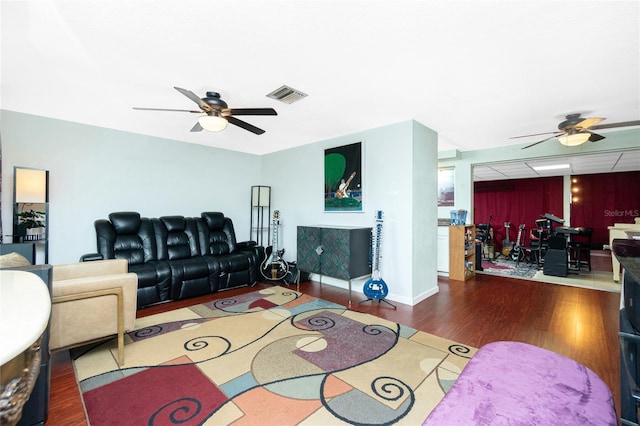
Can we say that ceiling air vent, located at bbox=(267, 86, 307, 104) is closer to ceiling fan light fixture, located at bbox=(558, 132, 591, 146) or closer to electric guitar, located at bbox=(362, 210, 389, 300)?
electric guitar, located at bbox=(362, 210, 389, 300)

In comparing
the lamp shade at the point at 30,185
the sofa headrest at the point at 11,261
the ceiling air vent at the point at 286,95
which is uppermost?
the ceiling air vent at the point at 286,95

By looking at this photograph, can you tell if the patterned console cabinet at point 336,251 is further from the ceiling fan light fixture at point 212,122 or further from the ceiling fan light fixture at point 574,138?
the ceiling fan light fixture at point 574,138

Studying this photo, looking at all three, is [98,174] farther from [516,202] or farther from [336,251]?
[516,202]

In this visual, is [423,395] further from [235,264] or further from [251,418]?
[235,264]

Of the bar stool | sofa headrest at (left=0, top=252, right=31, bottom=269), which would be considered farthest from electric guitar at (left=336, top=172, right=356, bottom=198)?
the bar stool

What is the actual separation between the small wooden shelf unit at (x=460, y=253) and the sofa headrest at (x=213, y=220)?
4220 mm

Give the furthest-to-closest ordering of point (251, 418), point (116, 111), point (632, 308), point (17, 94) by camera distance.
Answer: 1. point (116, 111)
2. point (17, 94)
3. point (251, 418)
4. point (632, 308)

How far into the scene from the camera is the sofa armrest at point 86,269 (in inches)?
101

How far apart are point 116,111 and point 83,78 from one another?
90 centimetres

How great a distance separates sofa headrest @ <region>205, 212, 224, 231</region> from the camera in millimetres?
4766

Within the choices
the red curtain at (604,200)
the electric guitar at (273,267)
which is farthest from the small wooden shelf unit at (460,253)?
the red curtain at (604,200)

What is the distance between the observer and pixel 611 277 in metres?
5.15

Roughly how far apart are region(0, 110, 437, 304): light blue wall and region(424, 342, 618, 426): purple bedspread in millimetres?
2506

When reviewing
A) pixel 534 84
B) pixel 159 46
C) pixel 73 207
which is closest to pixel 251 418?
pixel 159 46
